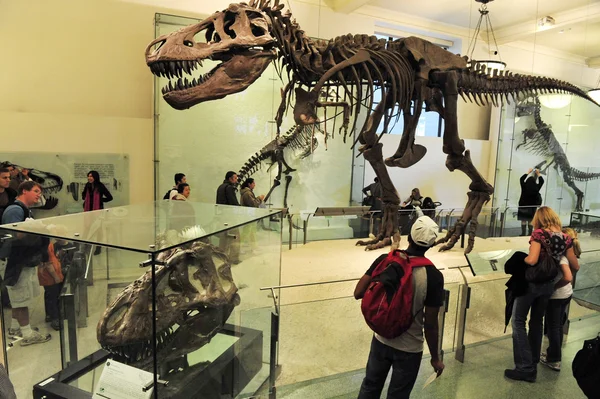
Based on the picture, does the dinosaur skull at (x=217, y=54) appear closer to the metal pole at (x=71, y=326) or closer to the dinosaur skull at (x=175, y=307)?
the dinosaur skull at (x=175, y=307)

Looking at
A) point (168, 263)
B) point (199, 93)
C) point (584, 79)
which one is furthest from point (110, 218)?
point (584, 79)

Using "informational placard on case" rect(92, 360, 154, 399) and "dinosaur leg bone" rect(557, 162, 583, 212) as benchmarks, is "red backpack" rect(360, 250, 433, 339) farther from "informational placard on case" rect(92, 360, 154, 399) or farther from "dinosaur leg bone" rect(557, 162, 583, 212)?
"dinosaur leg bone" rect(557, 162, 583, 212)

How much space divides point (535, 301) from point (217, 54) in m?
2.96

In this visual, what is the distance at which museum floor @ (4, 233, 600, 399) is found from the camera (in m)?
2.26

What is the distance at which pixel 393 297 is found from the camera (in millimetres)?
2057

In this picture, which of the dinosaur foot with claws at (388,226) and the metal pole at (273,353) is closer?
the metal pole at (273,353)

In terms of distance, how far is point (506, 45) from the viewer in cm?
953

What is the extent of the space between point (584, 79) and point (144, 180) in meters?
9.77

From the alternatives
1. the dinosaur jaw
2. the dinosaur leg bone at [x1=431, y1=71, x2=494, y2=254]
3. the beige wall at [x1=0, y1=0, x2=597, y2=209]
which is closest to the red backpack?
the dinosaur jaw

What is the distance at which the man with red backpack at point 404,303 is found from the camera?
81.0 inches

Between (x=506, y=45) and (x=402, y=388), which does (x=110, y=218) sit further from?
(x=506, y=45)

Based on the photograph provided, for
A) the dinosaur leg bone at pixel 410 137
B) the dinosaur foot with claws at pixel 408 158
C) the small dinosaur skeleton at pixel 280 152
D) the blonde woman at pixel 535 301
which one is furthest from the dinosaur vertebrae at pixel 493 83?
the blonde woman at pixel 535 301

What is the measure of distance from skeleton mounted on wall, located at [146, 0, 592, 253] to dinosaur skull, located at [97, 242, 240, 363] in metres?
1.19

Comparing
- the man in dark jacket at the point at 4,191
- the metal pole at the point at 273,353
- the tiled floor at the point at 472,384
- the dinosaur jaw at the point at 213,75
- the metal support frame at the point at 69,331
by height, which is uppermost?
the dinosaur jaw at the point at 213,75
